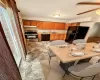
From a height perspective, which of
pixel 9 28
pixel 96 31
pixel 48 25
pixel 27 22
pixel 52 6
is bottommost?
pixel 96 31

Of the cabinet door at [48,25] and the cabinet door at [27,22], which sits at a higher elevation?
the cabinet door at [27,22]

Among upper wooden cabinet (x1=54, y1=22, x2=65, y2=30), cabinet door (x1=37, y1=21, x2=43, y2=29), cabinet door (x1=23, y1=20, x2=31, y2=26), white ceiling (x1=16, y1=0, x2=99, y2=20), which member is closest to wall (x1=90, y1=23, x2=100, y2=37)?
white ceiling (x1=16, y1=0, x2=99, y2=20)

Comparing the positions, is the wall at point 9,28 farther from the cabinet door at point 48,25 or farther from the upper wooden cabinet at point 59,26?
the upper wooden cabinet at point 59,26

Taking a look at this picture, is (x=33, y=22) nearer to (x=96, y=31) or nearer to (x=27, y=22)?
(x=27, y=22)

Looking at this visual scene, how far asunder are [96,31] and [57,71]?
3.59 m

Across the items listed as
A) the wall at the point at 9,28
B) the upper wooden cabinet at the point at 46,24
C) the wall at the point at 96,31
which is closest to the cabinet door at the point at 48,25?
the upper wooden cabinet at the point at 46,24

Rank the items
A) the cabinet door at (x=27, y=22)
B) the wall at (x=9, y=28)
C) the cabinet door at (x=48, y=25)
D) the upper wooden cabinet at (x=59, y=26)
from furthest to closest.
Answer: the upper wooden cabinet at (x=59, y=26)
the cabinet door at (x=48, y=25)
the cabinet door at (x=27, y=22)
the wall at (x=9, y=28)

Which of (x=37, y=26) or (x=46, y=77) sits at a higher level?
(x=37, y=26)

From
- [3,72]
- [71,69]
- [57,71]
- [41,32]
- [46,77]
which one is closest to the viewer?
[3,72]

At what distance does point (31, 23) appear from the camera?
196 inches

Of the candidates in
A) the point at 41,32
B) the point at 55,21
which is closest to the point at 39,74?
the point at 41,32

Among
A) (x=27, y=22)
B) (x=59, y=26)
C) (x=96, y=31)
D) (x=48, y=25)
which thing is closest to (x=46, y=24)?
(x=48, y=25)

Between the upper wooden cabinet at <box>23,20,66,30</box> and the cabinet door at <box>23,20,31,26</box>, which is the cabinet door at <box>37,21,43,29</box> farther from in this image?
the cabinet door at <box>23,20,31,26</box>

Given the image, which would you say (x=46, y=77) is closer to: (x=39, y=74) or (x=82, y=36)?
(x=39, y=74)
